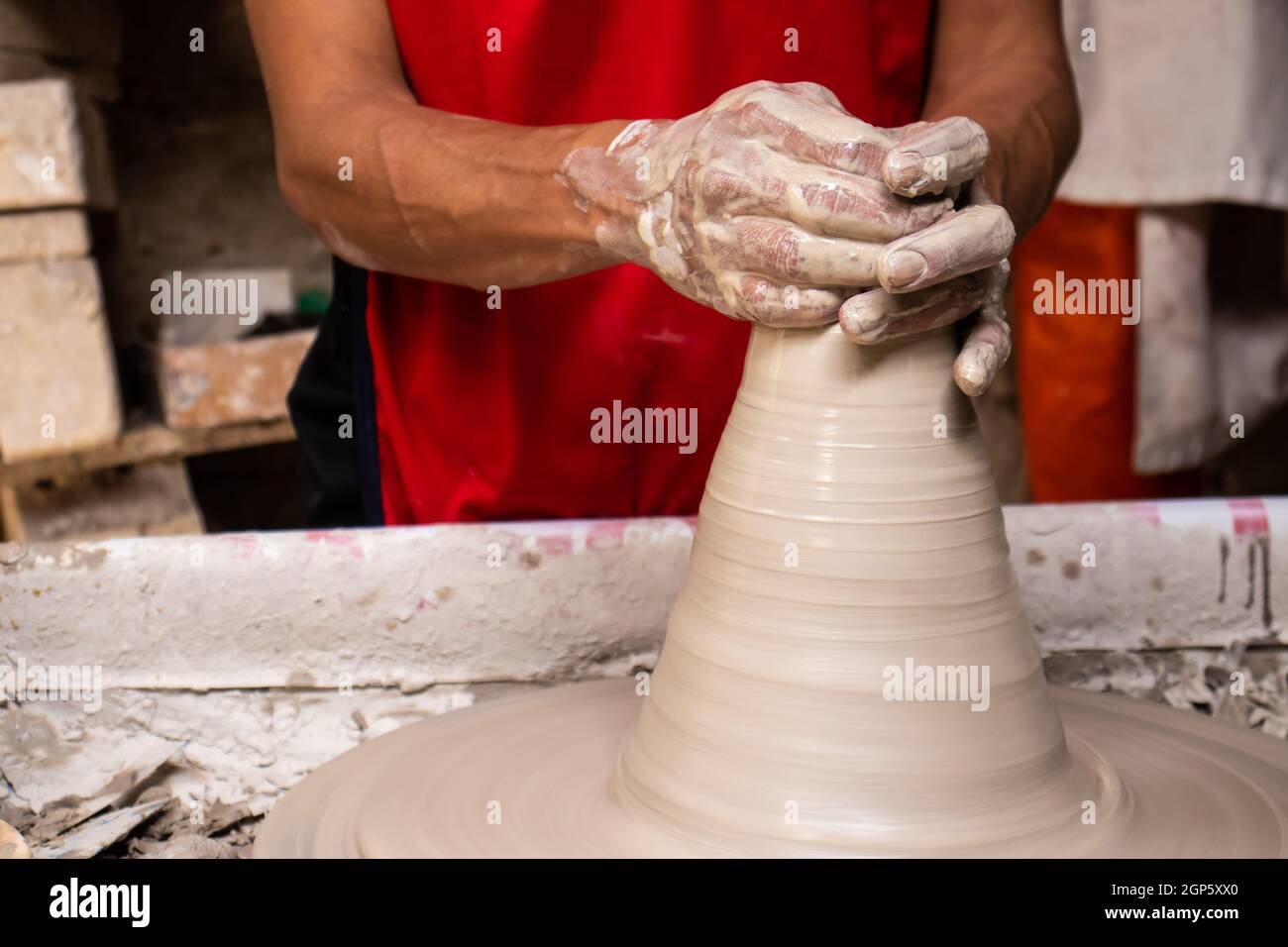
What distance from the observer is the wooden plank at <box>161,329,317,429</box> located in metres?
2.84

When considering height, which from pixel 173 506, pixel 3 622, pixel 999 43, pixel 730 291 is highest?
pixel 999 43

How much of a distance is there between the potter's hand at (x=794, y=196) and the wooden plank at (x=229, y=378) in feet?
6.44

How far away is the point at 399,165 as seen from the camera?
4.22 ft

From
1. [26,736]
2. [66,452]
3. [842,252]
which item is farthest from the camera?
[66,452]

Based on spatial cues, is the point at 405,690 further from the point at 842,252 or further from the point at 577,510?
the point at 842,252

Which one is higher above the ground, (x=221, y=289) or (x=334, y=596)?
(x=221, y=289)

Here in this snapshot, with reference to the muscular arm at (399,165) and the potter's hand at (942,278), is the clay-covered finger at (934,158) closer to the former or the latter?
the potter's hand at (942,278)

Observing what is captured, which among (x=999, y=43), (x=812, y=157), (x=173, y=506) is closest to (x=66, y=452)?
(x=173, y=506)

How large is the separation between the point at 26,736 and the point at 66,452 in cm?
152

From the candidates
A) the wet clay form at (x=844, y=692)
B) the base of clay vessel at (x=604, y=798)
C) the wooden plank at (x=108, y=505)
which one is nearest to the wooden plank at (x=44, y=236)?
the wooden plank at (x=108, y=505)

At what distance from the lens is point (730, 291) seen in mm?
1022

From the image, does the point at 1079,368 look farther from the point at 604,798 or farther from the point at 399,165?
the point at 604,798

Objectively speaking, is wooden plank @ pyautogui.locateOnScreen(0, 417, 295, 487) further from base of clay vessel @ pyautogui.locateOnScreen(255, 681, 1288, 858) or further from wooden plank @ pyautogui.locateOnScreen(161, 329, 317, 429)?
base of clay vessel @ pyautogui.locateOnScreen(255, 681, 1288, 858)

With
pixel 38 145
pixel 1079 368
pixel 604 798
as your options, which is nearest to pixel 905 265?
pixel 604 798
